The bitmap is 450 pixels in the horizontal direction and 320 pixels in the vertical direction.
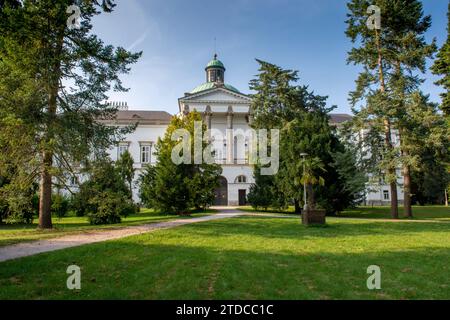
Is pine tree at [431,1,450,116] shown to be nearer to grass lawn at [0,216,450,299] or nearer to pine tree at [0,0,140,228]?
grass lawn at [0,216,450,299]

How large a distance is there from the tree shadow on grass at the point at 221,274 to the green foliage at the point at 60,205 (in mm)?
21924

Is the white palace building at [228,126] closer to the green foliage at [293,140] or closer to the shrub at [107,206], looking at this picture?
the green foliage at [293,140]

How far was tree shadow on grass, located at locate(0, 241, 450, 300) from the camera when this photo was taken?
5.18 m

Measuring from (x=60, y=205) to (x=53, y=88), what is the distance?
17155mm

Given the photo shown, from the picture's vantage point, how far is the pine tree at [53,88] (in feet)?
43.2

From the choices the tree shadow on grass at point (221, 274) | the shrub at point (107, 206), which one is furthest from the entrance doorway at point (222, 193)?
the tree shadow on grass at point (221, 274)

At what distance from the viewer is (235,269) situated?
6711 mm

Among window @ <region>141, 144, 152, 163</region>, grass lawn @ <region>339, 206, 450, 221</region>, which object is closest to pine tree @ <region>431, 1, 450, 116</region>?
grass lawn @ <region>339, 206, 450, 221</region>

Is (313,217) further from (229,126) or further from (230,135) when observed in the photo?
(229,126)

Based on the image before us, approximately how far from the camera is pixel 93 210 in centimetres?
1972

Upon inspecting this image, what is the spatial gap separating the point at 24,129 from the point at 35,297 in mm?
10910

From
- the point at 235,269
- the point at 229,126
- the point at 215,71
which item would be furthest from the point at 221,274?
the point at 215,71
